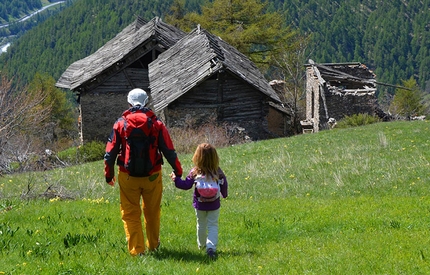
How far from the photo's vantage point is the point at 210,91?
23.5m

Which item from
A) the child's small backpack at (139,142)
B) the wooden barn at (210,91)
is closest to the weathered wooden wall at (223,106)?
the wooden barn at (210,91)

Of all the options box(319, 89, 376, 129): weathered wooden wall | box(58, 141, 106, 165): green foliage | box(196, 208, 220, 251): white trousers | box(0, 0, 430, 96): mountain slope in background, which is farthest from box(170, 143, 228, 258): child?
box(0, 0, 430, 96): mountain slope in background

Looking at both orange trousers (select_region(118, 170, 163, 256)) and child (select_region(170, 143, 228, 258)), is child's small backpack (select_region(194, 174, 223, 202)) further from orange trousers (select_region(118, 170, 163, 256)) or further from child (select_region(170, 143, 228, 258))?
orange trousers (select_region(118, 170, 163, 256))

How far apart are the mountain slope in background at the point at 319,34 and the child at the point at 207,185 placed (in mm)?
126532

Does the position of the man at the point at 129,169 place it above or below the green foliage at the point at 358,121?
above

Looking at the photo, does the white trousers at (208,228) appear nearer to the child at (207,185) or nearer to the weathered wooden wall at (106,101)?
the child at (207,185)

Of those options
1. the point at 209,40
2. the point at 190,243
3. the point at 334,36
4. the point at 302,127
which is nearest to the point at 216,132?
the point at 209,40

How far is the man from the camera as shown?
571cm

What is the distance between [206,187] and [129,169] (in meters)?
0.89

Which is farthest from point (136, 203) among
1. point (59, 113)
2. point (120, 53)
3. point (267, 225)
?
point (59, 113)

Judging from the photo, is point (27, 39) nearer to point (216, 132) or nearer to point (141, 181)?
point (216, 132)

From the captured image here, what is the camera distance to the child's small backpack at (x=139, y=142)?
5.59 metres

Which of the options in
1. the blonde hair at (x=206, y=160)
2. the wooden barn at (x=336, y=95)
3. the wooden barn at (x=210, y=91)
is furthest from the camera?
the wooden barn at (x=336, y=95)

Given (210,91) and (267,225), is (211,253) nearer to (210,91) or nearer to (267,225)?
(267,225)
